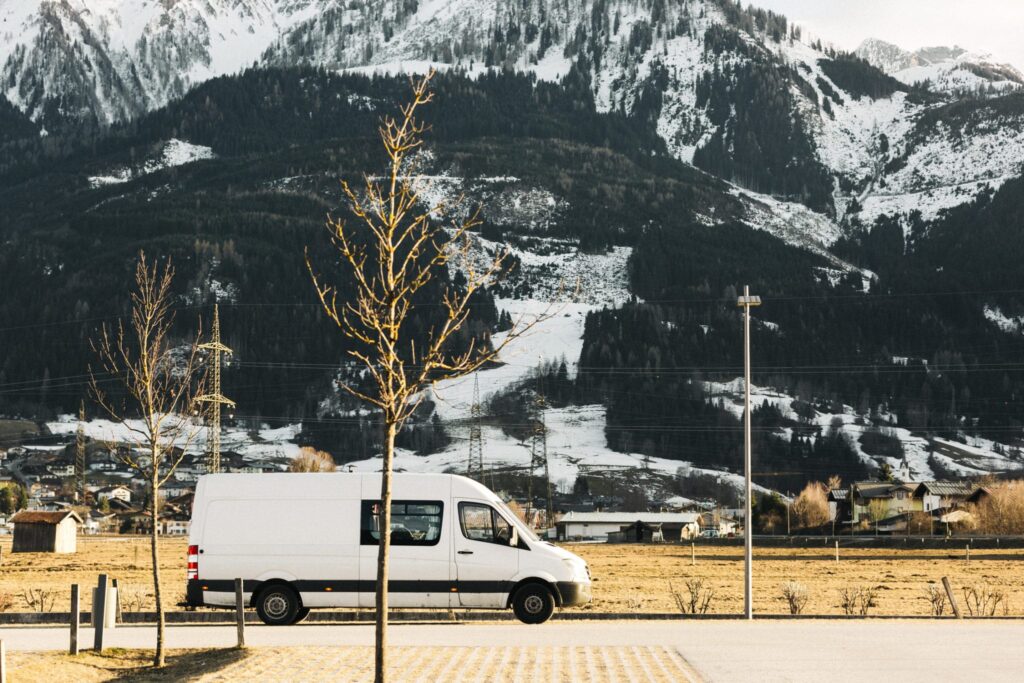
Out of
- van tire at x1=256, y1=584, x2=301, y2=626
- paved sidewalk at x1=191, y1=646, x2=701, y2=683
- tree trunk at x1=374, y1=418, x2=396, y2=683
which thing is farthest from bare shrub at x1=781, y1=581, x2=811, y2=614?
tree trunk at x1=374, y1=418, x2=396, y2=683

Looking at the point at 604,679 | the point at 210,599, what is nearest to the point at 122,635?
the point at 210,599

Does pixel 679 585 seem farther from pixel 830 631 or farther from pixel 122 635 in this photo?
pixel 122 635

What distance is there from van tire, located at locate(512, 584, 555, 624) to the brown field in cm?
668

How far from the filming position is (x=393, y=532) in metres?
30.8

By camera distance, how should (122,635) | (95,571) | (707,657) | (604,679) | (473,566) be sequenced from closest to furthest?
(604,679), (707,657), (122,635), (473,566), (95,571)

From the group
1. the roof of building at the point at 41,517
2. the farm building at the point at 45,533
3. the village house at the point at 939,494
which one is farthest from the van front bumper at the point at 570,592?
the village house at the point at 939,494

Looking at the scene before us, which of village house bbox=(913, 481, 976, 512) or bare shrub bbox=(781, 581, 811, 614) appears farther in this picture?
village house bbox=(913, 481, 976, 512)

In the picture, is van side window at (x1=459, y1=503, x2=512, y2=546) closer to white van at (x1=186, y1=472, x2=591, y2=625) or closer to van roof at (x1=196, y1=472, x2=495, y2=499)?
white van at (x1=186, y1=472, x2=591, y2=625)

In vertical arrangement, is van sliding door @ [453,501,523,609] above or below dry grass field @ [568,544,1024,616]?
above

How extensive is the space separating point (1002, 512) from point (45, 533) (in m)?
82.0

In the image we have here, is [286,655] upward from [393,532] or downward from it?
downward

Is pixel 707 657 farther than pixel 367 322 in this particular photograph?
Yes

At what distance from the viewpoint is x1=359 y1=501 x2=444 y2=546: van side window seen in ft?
101

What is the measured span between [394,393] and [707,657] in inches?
363
